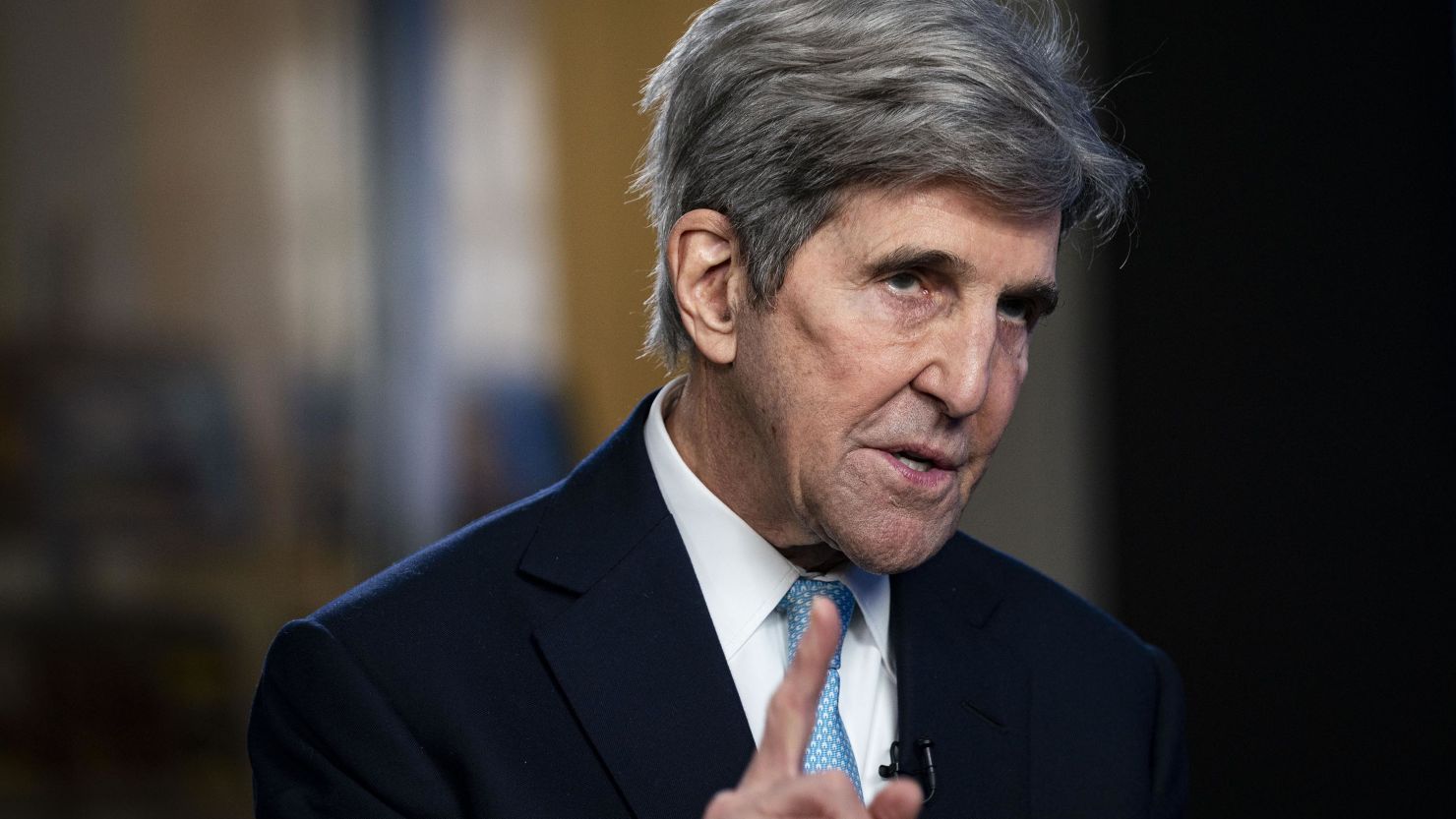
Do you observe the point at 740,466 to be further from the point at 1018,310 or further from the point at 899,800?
the point at 899,800

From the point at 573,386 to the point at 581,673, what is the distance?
294cm

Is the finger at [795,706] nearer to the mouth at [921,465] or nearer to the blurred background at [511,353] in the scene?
the mouth at [921,465]

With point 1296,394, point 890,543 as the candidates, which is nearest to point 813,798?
point 890,543

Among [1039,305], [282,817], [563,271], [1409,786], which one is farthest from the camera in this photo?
[563,271]

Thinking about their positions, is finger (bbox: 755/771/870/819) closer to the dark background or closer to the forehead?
the forehead

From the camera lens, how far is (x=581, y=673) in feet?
6.21

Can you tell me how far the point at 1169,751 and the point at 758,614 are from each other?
2.40 ft

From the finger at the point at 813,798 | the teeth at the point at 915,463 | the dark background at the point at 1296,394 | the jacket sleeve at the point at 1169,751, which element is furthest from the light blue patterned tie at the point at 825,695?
the dark background at the point at 1296,394

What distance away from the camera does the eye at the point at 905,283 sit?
185 cm

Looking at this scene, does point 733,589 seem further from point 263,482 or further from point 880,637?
point 263,482

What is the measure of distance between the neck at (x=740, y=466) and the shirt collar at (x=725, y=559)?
17mm

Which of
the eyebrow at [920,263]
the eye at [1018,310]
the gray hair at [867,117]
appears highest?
the gray hair at [867,117]

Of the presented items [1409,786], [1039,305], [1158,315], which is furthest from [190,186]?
[1409,786]

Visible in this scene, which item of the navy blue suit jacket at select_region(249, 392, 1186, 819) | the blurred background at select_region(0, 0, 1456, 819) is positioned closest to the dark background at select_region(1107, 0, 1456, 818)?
the blurred background at select_region(0, 0, 1456, 819)
